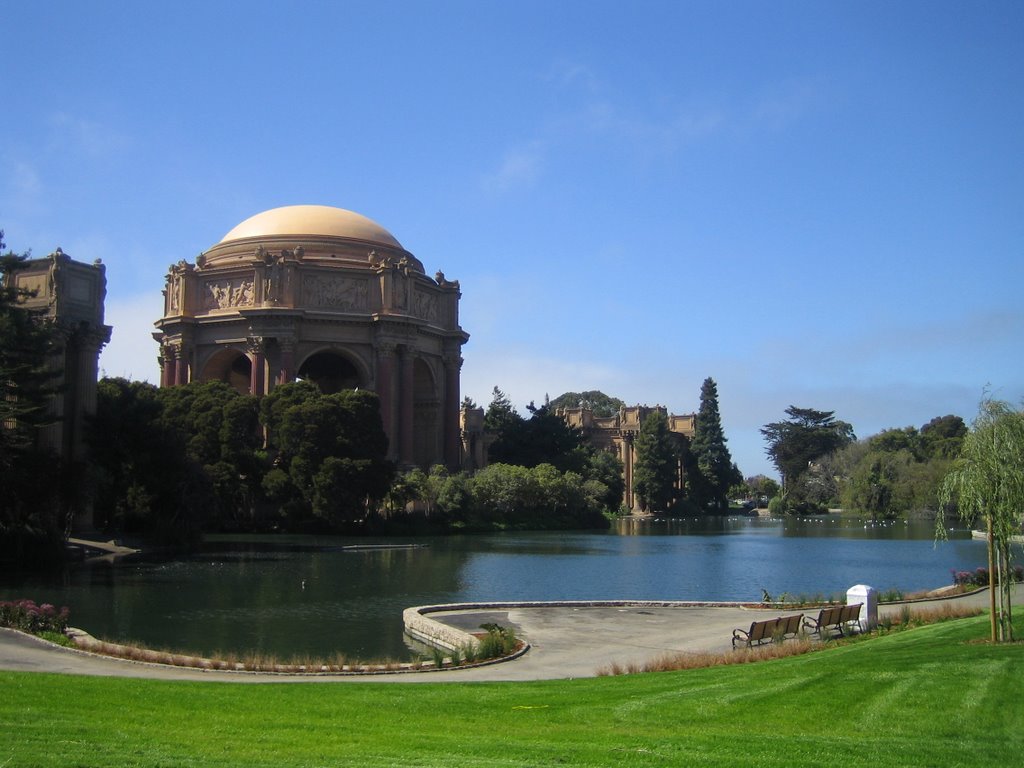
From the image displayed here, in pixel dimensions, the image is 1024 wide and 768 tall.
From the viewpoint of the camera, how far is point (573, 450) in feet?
265

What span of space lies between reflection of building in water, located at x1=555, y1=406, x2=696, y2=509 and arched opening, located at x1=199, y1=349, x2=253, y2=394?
32.8 m

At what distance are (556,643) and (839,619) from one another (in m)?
4.39

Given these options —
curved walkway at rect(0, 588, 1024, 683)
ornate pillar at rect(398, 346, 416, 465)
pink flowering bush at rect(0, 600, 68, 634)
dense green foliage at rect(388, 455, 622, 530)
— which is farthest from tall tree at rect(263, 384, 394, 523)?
pink flowering bush at rect(0, 600, 68, 634)

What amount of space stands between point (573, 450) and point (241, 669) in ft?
223

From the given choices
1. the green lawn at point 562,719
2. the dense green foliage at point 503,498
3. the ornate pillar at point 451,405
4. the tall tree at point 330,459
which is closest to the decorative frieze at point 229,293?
the ornate pillar at point 451,405

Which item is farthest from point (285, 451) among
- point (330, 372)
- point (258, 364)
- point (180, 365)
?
point (330, 372)

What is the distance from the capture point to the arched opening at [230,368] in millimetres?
71500

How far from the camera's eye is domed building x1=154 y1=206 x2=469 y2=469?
68438mm

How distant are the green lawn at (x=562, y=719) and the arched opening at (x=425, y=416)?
64495 mm

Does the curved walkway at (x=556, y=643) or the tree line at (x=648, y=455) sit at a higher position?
the tree line at (x=648, y=455)

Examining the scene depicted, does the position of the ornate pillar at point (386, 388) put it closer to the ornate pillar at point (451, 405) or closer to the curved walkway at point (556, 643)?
the ornate pillar at point (451, 405)

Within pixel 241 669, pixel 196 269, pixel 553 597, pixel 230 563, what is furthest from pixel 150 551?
pixel 196 269

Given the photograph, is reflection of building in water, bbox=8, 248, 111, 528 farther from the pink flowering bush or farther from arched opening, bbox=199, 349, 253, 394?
arched opening, bbox=199, 349, 253, 394

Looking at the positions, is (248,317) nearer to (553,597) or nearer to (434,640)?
(553,597)
